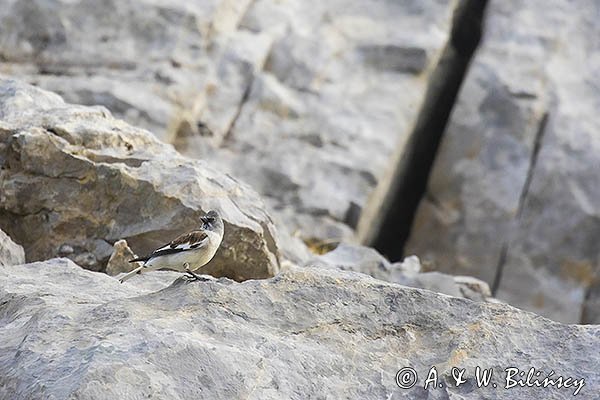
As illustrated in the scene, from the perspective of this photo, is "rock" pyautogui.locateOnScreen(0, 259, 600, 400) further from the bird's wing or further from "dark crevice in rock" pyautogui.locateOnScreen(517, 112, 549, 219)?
"dark crevice in rock" pyautogui.locateOnScreen(517, 112, 549, 219)

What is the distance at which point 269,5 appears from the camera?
2616 cm

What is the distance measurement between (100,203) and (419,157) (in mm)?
14544

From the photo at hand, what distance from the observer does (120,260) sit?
1210 centimetres

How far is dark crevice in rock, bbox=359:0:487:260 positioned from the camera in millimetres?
25500

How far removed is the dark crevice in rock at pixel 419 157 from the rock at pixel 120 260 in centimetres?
1339

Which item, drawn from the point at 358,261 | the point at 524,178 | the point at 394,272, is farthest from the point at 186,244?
the point at 524,178

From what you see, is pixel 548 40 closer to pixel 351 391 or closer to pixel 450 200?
pixel 450 200

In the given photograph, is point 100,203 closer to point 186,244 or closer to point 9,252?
point 9,252

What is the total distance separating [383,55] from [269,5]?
336 cm

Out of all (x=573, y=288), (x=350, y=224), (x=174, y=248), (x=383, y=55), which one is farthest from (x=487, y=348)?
(x=383, y=55)

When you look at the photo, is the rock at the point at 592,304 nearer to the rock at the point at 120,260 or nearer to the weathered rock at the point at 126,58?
the weathered rock at the point at 126,58

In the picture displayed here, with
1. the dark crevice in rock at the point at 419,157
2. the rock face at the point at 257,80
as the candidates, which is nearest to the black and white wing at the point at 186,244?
the rock face at the point at 257,80

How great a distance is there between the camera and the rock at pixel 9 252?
37.4ft

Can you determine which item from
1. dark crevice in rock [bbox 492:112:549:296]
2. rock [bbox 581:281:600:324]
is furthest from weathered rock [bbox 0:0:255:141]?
rock [bbox 581:281:600:324]
